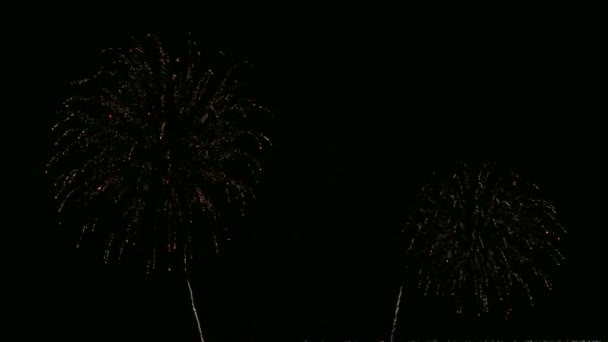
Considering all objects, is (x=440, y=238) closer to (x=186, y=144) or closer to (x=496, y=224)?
(x=496, y=224)

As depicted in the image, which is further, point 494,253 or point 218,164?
point 494,253

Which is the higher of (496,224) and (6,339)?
(496,224)

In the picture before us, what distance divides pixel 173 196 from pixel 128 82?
4.21 meters

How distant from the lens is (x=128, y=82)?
29.6 metres

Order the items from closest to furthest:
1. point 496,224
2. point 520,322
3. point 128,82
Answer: point 128,82, point 496,224, point 520,322

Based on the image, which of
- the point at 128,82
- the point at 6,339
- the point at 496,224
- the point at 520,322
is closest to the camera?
the point at 128,82

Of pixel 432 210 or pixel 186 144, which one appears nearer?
pixel 186 144

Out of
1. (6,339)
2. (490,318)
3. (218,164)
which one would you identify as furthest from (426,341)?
(218,164)

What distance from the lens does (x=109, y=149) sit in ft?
97.9

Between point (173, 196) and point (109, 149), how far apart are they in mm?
2714

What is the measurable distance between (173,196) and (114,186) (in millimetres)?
2045

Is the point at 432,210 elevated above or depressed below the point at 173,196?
above

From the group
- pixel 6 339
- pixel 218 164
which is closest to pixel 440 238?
pixel 218 164

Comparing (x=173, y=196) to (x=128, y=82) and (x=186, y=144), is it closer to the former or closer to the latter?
(x=186, y=144)
